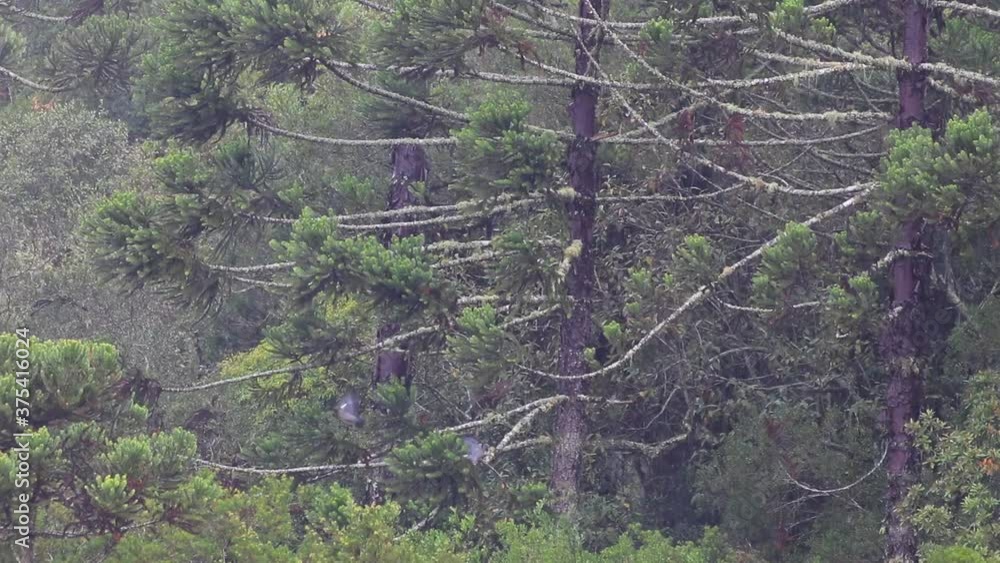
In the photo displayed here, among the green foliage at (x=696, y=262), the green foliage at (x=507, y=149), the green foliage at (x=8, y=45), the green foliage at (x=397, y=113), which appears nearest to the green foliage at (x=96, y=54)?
the green foliage at (x=8, y=45)

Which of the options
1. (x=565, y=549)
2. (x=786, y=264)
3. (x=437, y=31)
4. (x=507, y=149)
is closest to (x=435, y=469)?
(x=565, y=549)

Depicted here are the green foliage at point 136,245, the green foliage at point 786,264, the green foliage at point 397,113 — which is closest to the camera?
the green foliage at point 786,264

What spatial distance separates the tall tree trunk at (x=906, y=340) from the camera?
40.3 ft

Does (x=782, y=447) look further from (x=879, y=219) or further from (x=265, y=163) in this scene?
(x=265, y=163)

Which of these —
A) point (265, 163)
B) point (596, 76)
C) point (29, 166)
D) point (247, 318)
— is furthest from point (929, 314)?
point (29, 166)

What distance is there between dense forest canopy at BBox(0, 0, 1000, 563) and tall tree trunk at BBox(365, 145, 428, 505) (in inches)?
1.6

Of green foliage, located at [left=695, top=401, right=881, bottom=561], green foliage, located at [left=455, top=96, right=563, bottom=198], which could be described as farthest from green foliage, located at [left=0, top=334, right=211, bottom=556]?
green foliage, located at [left=695, top=401, right=881, bottom=561]

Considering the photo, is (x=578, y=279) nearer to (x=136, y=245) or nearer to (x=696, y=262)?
(x=696, y=262)

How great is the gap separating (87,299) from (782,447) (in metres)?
10.9

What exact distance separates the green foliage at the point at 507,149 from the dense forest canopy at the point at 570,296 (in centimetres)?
3

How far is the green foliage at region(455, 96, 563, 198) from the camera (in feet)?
43.1

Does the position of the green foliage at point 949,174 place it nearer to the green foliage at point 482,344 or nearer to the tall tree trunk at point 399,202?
the green foliage at point 482,344

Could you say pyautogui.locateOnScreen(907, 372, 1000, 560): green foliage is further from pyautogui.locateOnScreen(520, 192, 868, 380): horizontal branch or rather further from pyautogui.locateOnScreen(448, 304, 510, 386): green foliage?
pyautogui.locateOnScreen(448, 304, 510, 386): green foliage

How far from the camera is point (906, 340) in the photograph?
40.9 ft
